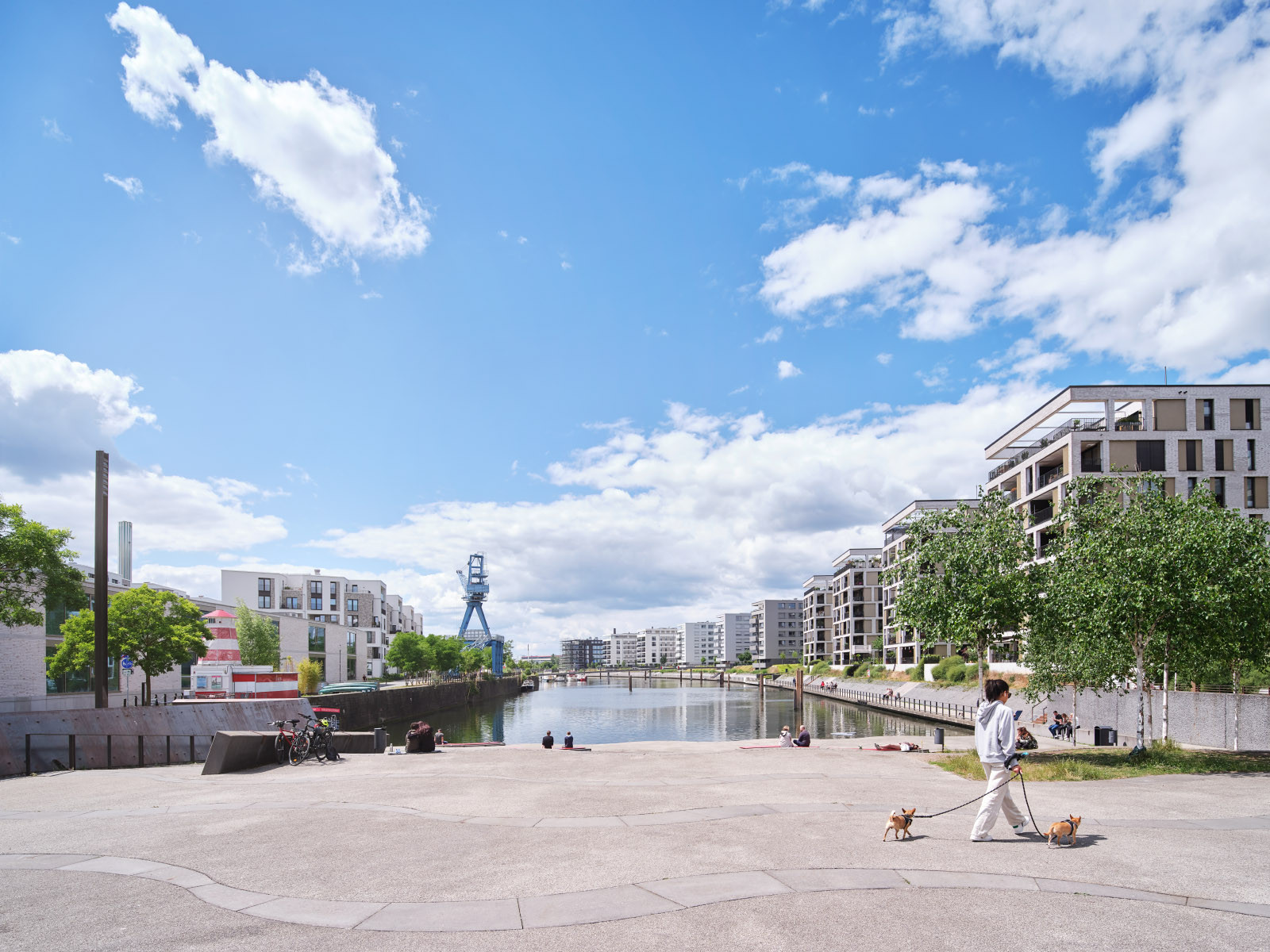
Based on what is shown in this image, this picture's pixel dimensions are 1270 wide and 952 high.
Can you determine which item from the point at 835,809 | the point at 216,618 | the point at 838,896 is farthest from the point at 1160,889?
the point at 216,618

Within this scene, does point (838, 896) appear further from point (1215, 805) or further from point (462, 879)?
point (1215, 805)

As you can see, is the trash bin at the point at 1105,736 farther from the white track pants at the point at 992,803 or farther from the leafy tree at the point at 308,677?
the leafy tree at the point at 308,677

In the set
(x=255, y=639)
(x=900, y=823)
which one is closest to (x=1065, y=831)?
(x=900, y=823)

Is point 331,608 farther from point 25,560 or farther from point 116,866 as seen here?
point 116,866

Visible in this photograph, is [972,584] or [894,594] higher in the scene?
[972,584]

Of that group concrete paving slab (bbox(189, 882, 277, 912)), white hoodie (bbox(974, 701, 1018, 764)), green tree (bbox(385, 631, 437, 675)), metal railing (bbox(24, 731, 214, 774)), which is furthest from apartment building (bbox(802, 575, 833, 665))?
concrete paving slab (bbox(189, 882, 277, 912))

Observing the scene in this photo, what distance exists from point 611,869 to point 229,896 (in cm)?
404

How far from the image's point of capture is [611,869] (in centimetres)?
898

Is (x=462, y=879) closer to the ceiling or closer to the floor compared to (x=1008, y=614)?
closer to the floor

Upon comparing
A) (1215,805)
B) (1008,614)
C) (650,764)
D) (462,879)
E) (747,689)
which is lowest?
(747,689)

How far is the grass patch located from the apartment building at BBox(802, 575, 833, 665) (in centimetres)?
11864

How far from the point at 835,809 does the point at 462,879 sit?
6812 millimetres

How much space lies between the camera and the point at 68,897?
8.15m

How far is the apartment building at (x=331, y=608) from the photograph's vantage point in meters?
97.2
